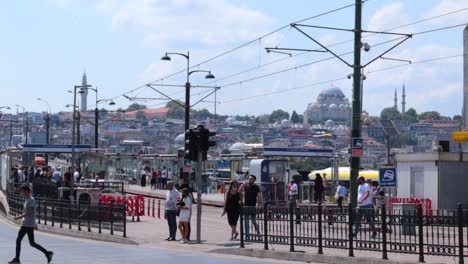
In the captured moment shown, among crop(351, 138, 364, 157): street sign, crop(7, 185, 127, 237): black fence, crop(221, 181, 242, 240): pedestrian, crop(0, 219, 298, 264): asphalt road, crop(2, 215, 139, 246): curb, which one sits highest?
crop(351, 138, 364, 157): street sign

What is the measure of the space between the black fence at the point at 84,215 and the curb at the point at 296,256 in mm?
5350

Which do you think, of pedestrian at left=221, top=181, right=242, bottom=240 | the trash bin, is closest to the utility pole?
pedestrian at left=221, top=181, right=242, bottom=240

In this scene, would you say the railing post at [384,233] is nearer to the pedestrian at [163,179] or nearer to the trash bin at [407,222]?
the trash bin at [407,222]

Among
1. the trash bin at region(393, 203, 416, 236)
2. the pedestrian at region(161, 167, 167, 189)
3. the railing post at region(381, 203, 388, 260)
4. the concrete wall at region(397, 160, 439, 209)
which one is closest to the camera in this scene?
the trash bin at region(393, 203, 416, 236)

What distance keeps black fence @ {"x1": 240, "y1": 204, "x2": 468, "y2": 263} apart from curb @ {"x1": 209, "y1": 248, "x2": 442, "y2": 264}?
1.07 feet

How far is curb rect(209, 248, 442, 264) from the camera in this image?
20344 millimetres

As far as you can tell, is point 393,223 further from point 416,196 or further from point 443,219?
point 416,196

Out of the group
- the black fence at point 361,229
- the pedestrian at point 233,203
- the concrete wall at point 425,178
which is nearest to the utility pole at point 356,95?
the pedestrian at point 233,203

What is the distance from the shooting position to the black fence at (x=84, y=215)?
96.5 feet

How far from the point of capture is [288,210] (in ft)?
76.1

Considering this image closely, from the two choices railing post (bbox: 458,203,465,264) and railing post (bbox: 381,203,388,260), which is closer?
railing post (bbox: 458,203,465,264)

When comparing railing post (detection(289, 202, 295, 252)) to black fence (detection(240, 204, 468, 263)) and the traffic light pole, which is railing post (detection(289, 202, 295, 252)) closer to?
black fence (detection(240, 204, 468, 263))

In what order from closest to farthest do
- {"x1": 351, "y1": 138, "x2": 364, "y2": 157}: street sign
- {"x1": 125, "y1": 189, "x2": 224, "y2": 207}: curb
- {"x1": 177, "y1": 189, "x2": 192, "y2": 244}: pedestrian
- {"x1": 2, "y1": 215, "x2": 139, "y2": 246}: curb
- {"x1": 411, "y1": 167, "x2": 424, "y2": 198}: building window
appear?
1. {"x1": 177, "y1": 189, "x2": 192, "y2": 244}: pedestrian
2. {"x1": 351, "y1": 138, "x2": 364, "y2": 157}: street sign
3. {"x1": 2, "y1": 215, "x2": 139, "y2": 246}: curb
4. {"x1": 411, "y1": 167, "x2": 424, "y2": 198}: building window
5. {"x1": 125, "y1": 189, "x2": 224, "y2": 207}: curb

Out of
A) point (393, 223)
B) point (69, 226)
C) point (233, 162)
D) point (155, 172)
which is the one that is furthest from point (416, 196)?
point (155, 172)
